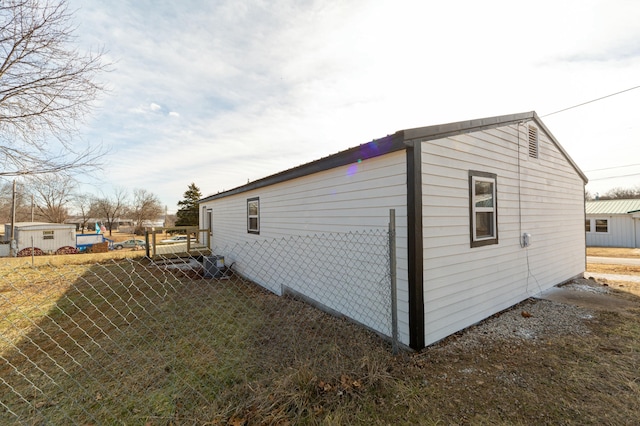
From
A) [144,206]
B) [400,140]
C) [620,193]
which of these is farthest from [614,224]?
[144,206]

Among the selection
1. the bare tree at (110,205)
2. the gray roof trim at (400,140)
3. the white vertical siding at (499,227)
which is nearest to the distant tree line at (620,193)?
the white vertical siding at (499,227)

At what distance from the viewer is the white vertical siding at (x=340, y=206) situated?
3.51 metres

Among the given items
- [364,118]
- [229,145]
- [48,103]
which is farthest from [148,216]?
[364,118]

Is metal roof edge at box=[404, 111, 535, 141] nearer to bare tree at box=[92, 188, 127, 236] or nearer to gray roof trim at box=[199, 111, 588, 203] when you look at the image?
gray roof trim at box=[199, 111, 588, 203]

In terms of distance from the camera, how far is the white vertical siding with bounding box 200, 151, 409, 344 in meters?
3.51

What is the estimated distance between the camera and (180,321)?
4641 millimetres

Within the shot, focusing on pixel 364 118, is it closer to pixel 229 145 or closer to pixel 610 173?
pixel 229 145

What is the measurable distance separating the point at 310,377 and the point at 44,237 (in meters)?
27.5

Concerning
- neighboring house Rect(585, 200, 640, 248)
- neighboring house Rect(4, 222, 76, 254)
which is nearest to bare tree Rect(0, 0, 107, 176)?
neighboring house Rect(4, 222, 76, 254)

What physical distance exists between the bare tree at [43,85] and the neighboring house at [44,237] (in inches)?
768

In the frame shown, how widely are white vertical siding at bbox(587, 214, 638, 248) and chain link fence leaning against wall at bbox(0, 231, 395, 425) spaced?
23.1m

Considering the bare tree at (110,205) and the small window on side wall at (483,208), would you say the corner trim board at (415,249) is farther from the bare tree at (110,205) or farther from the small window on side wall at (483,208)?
the bare tree at (110,205)

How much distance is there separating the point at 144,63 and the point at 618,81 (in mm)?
13727

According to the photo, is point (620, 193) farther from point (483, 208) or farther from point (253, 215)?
point (253, 215)
